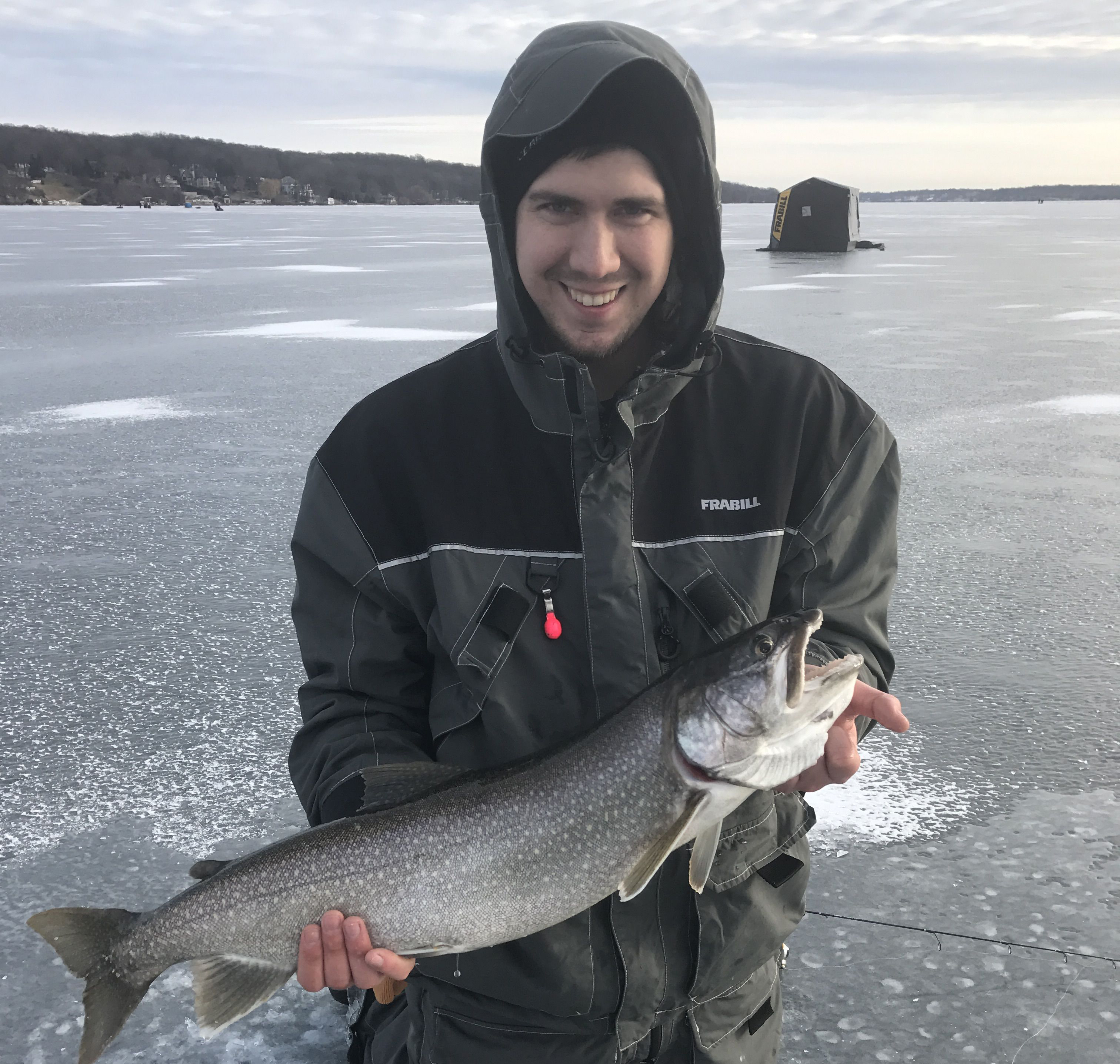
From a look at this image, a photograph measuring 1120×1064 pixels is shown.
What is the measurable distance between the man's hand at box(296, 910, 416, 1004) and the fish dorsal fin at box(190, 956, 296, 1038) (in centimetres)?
9

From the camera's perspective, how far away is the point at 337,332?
475 inches

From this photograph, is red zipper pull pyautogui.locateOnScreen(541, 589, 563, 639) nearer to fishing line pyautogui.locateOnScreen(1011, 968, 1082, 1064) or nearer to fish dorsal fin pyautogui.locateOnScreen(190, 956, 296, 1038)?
fish dorsal fin pyautogui.locateOnScreen(190, 956, 296, 1038)

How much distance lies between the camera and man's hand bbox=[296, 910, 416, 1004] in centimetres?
208

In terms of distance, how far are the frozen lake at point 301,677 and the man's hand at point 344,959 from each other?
0.60 m

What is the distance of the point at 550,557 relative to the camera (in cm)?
230

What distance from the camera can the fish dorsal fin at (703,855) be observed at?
6.78 ft

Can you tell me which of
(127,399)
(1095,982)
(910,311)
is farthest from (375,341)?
(1095,982)

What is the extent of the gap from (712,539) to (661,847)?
64 centimetres

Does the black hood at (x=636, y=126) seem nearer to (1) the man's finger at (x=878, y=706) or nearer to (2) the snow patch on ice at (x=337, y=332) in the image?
(1) the man's finger at (x=878, y=706)

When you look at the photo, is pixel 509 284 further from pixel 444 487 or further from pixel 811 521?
pixel 811 521

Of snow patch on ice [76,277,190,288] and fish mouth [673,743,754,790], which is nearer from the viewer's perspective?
fish mouth [673,743,754,790]

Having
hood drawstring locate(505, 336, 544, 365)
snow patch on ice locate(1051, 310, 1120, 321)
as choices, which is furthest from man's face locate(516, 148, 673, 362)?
snow patch on ice locate(1051, 310, 1120, 321)

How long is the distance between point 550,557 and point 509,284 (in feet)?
2.17

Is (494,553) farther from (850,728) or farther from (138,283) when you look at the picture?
(138,283)
